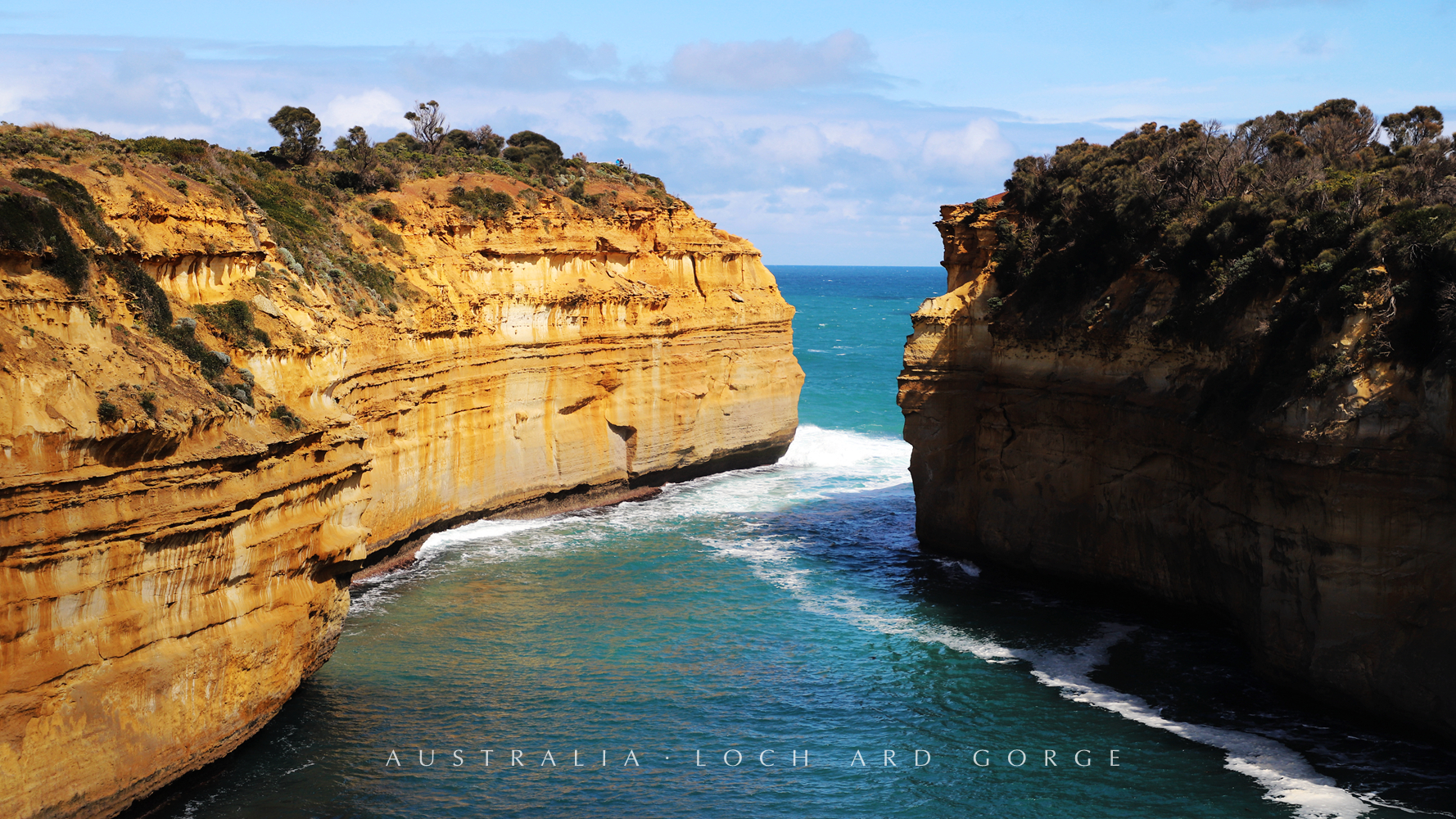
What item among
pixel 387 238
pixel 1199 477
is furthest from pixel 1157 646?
pixel 387 238

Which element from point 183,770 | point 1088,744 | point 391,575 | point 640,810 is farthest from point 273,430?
point 1088,744

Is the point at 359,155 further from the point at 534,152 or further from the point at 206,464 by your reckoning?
the point at 206,464

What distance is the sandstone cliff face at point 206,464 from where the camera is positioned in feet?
50.8

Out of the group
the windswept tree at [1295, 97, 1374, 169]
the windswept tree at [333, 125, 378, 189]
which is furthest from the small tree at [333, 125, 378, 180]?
the windswept tree at [1295, 97, 1374, 169]

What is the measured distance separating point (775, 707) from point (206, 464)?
1128cm

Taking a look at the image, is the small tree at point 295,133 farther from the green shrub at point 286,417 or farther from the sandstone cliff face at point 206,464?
the green shrub at point 286,417

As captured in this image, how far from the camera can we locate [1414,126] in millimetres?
29750

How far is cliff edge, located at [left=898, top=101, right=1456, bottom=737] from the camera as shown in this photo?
65.3ft

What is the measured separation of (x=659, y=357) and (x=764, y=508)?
7.41m

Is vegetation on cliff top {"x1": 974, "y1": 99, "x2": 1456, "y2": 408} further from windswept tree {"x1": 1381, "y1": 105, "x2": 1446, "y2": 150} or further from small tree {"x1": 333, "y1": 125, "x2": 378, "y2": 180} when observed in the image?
small tree {"x1": 333, "y1": 125, "x2": 378, "y2": 180}

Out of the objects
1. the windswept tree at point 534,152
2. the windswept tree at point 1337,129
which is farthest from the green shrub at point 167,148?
the windswept tree at point 1337,129

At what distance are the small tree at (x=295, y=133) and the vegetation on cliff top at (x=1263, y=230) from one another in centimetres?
2398

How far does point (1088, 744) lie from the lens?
66.7 feet

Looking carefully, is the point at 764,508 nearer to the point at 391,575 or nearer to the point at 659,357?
the point at 659,357
